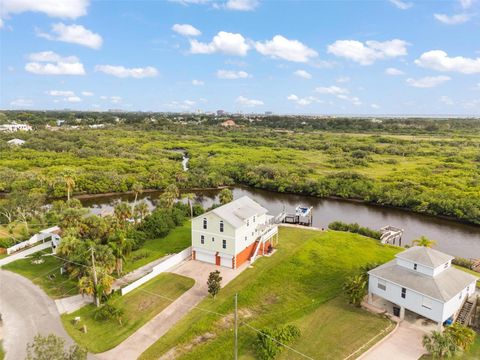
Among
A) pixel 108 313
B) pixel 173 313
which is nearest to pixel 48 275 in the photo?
pixel 108 313

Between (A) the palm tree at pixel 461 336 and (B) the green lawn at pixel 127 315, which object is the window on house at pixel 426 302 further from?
(B) the green lawn at pixel 127 315

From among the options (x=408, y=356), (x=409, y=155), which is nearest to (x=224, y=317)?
(x=408, y=356)

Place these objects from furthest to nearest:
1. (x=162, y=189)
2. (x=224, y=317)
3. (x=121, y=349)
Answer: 1. (x=162, y=189)
2. (x=224, y=317)
3. (x=121, y=349)

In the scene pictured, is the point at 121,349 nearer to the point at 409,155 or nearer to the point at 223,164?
the point at 223,164

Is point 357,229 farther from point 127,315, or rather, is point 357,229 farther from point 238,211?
point 127,315

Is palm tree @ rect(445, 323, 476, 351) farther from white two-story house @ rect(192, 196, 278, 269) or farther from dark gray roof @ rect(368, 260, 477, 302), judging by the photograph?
white two-story house @ rect(192, 196, 278, 269)

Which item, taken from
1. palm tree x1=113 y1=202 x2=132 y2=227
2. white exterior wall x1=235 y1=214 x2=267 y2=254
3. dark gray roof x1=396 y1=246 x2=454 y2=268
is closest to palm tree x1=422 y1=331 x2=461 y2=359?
dark gray roof x1=396 y1=246 x2=454 y2=268
